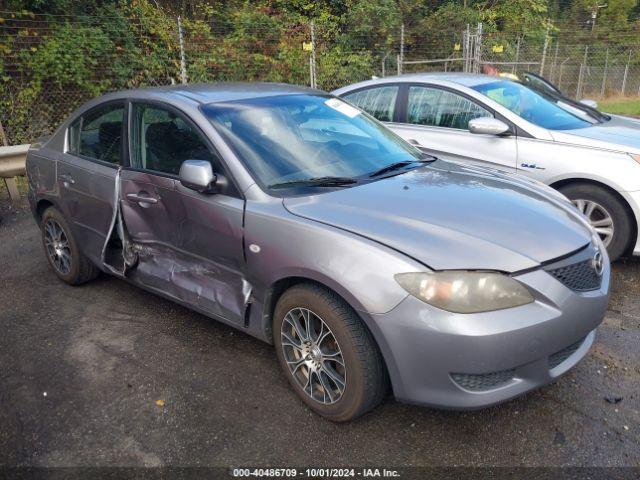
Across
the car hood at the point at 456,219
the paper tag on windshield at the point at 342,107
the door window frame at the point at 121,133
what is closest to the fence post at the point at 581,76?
the paper tag on windshield at the point at 342,107

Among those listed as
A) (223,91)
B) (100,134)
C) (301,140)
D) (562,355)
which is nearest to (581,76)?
(223,91)

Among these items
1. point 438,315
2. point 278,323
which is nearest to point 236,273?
point 278,323

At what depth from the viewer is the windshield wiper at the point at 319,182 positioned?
9.72ft

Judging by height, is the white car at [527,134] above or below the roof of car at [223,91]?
below

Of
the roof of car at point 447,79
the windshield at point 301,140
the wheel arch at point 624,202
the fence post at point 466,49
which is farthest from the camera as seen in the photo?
the fence post at point 466,49

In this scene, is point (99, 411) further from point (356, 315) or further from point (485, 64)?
point (485, 64)

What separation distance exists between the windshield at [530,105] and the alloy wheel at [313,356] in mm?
3333

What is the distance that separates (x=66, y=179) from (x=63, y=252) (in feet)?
2.21

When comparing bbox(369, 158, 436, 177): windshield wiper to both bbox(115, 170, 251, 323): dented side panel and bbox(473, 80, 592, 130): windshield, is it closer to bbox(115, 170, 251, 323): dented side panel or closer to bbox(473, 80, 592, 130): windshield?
bbox(115, 170, 251, 323): dented side panel

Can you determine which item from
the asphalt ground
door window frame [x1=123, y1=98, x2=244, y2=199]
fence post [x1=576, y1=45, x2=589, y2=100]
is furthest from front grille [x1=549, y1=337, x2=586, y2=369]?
fence post [x1=576, y1=45, x2=589, y2=100]

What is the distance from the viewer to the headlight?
2.25 m

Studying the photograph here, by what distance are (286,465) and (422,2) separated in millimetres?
20740

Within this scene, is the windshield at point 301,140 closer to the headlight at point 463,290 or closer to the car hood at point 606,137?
the headlight at point 463,290

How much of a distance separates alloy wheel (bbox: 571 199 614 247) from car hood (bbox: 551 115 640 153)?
494mm
